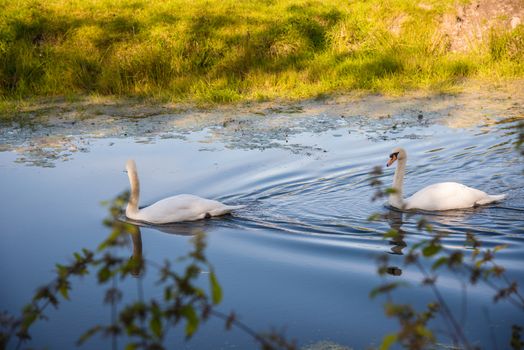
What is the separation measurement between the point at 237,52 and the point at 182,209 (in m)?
7.74

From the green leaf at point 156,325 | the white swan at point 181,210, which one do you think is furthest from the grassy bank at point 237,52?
the green leaf at point 156,325

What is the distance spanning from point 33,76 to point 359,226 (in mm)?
8572

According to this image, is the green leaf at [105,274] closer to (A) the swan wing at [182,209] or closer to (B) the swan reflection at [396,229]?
(B) the swan reflection at [396,229]

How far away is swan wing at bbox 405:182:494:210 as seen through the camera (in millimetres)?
7581

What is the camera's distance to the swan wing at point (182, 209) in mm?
7355

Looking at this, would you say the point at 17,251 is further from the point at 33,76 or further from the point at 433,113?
the point at 33,76

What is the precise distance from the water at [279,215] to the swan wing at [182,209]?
4.2 inches

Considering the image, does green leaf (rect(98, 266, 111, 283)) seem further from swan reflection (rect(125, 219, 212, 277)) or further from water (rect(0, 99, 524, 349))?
swan reflection (rect(125, 219, 212, 277))

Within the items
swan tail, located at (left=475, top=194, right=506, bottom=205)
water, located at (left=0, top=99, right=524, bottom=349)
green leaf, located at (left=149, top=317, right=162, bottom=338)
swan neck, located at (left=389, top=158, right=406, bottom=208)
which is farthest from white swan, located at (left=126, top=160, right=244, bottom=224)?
green leaf, located at (left=149, top=317, right=162, bottom=338)

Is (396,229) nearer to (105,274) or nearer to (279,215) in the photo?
(279,215)

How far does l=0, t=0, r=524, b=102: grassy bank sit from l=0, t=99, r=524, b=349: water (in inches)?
80.9

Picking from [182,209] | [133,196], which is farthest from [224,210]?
[133,196]

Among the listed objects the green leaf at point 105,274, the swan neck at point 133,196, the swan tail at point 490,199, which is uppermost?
the green leaf at point 105,274

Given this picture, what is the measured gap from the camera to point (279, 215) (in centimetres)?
760
